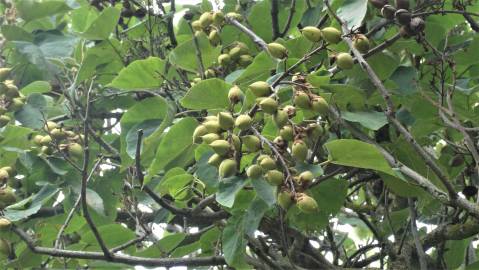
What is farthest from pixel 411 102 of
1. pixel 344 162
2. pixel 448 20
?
pixel 344 162

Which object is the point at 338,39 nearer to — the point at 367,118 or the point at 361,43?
the point at 361,43

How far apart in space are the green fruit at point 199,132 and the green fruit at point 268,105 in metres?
0.14

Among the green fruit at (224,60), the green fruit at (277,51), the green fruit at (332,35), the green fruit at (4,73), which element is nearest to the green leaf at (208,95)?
the green fruit at (277,51)

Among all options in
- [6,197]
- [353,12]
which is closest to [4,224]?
[6,197]

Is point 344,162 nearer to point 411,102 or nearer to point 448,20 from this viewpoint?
point 411,102

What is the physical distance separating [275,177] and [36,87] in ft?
3.54

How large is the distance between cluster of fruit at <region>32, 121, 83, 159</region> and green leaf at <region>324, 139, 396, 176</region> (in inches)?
32.3

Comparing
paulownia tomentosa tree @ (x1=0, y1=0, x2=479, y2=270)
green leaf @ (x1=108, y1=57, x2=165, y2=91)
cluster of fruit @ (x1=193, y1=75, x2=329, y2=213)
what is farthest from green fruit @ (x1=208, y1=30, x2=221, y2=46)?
cluster of fruit @ (x1=193, y1=75, x2=329, y2=213)

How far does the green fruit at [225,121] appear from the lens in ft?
4.15

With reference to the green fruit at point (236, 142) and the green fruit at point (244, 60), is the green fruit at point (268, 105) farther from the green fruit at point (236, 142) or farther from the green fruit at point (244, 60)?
the green fruit at point (244, 60)

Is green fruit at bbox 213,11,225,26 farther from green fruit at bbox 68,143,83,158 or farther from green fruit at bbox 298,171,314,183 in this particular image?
green fruit at bbox 298,171,314,183

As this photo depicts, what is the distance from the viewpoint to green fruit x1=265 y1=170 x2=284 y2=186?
47.3 inches

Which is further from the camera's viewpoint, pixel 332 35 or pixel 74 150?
pixel 74 150

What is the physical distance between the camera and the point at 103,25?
193cm
